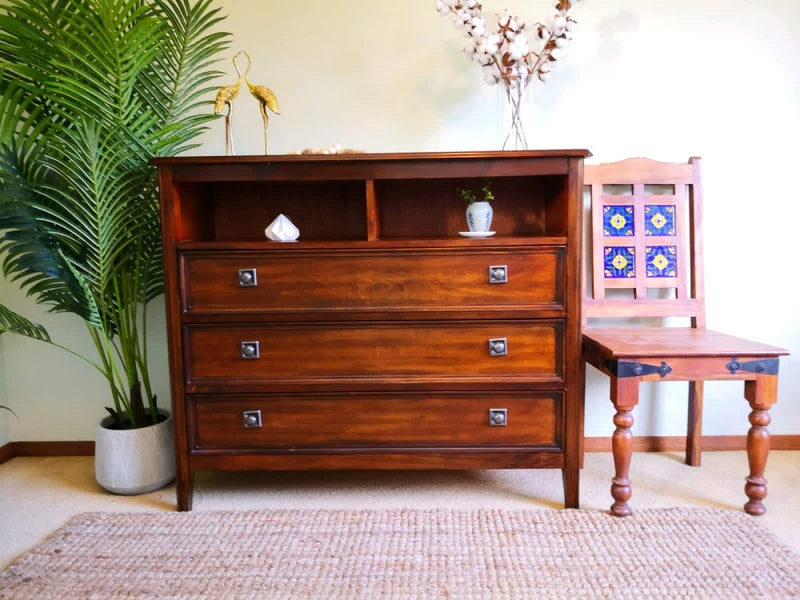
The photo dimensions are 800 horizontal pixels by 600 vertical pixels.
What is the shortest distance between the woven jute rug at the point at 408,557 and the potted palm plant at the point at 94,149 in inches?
17.0

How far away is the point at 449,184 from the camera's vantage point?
2236mm

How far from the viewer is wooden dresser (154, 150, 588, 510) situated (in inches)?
72.6

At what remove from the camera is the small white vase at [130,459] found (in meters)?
2.04

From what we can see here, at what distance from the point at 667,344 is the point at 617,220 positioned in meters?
0.58

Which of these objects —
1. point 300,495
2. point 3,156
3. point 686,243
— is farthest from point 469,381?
point 3,156

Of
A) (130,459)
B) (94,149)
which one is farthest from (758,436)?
(94,149)

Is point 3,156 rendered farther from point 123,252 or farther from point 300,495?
point 300,495

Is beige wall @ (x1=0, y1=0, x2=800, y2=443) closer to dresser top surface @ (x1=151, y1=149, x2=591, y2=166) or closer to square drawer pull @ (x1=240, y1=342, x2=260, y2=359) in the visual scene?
dresser top surface @ (x1=151, y1=149, x2=591, y2=166)

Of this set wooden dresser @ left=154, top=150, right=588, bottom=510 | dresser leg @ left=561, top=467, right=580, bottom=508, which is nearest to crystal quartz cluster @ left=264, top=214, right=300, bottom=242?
wooden dresser @ left=154, top=150, right=588, bottom=510

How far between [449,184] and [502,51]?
51cm

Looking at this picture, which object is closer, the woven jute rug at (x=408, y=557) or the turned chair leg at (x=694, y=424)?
the woven jute rug at (x=408, y=557)

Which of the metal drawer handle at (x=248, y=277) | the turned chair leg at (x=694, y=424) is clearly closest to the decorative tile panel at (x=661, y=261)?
the turned chair leg at (x=694, y=424)

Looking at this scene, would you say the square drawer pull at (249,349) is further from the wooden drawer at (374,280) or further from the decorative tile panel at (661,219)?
the decorative tile panel at (661,219)

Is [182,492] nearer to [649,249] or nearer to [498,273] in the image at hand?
[498,273]
